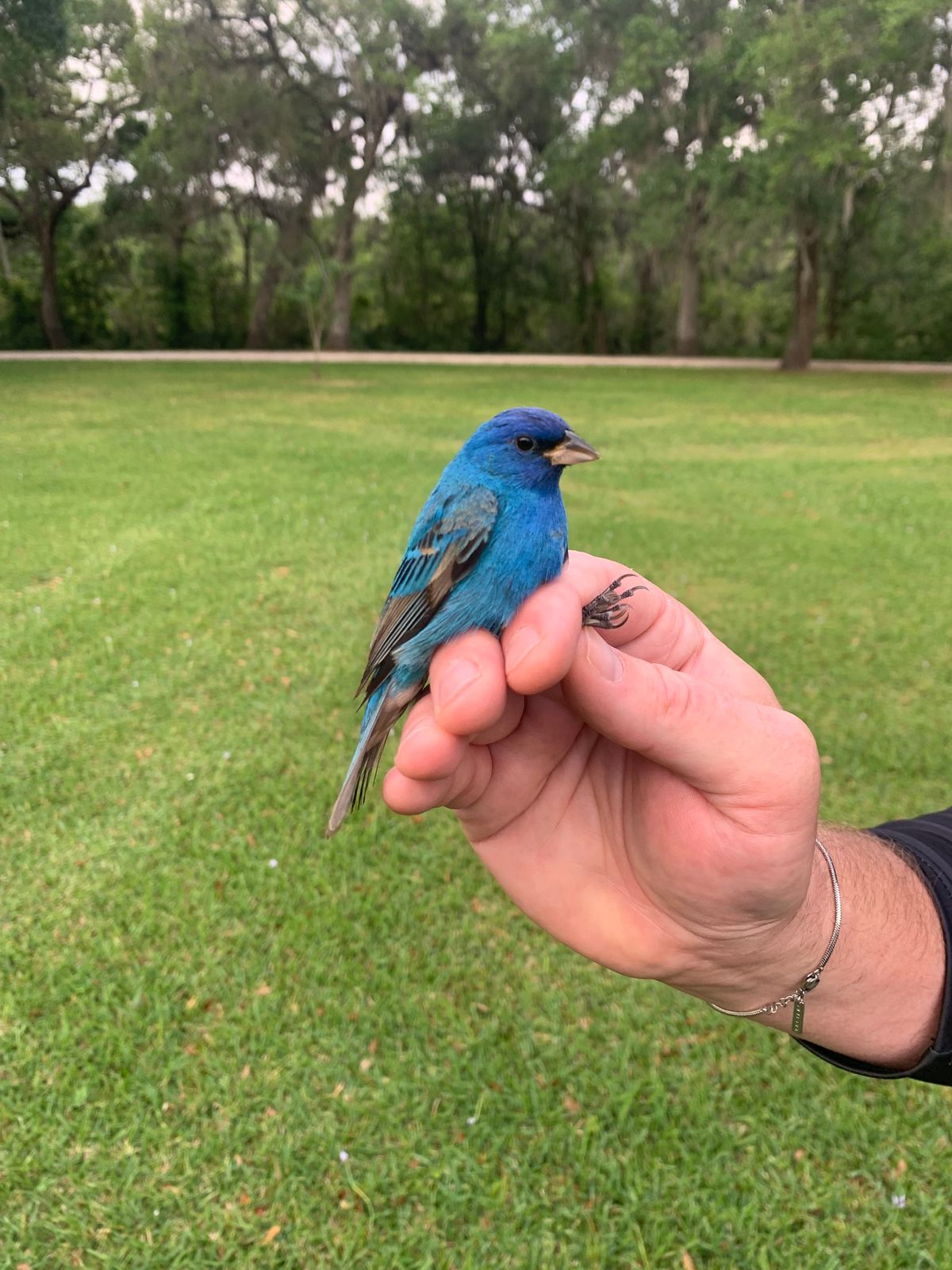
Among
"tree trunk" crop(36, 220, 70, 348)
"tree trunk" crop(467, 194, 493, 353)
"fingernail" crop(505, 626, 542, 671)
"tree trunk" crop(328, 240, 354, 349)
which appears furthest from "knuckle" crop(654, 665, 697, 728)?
"tree trunk" crop(467, 194, 493, 353)

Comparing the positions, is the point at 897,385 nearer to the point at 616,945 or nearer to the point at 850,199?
the point at 850,199

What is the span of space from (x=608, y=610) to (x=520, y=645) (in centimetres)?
45

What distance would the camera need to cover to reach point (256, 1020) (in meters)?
2.69

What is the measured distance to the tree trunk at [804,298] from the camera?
24500 mm

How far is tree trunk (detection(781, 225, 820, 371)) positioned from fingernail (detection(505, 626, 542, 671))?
26.0 meters

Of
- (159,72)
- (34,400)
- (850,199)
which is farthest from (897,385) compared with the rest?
(159,72)

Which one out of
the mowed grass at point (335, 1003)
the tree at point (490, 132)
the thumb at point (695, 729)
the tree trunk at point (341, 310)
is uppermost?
the tree at point (490, 132)

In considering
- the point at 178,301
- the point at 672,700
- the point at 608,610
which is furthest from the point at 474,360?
the point at 672,700

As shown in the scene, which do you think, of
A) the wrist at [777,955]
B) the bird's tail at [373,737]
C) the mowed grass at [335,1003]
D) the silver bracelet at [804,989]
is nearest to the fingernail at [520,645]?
the bird's tail at [373,737]

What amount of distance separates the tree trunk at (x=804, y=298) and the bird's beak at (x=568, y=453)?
25.4 meters

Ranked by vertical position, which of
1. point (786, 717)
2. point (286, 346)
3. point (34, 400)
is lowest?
point (786, 717)

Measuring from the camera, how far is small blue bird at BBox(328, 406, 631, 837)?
6.24ft

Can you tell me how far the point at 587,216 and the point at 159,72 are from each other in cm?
1786

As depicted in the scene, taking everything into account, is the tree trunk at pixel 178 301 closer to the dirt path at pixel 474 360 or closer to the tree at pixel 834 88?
the dirt path at pixel 474 360
